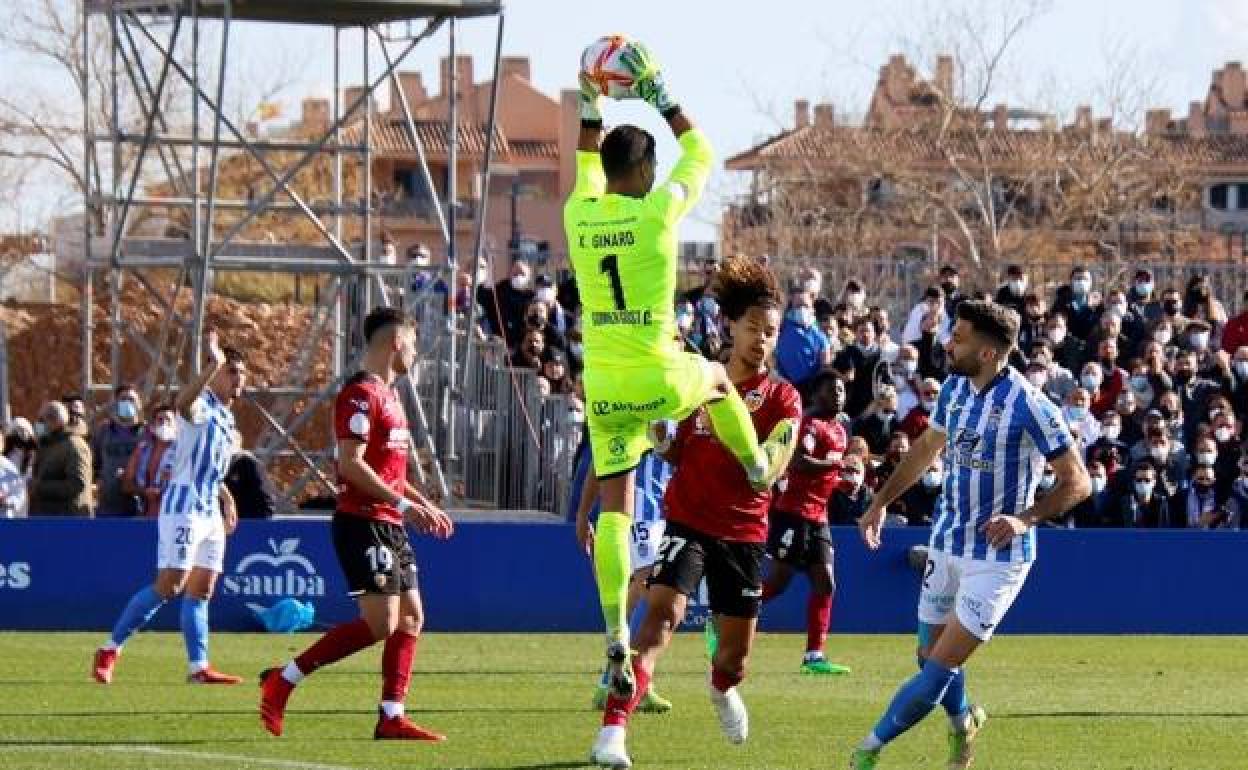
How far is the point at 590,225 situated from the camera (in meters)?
11.5

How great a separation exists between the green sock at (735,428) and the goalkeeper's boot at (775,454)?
62 mm

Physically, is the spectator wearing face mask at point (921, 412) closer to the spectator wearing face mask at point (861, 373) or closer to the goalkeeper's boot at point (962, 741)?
the spectator wearing face mask at point (861, 373)

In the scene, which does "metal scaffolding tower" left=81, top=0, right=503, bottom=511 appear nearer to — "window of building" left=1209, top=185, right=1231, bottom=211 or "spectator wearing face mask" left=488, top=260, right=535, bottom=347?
"spectator wearing face mask" left=488, top=260, right=535, bottom=347

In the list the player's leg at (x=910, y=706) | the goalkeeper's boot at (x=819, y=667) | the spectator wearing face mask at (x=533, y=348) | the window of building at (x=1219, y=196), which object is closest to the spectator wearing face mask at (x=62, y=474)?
the spectator wearing face mask at (x=533, y=348)

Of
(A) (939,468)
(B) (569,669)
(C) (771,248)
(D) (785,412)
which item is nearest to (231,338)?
(C) (771,248)

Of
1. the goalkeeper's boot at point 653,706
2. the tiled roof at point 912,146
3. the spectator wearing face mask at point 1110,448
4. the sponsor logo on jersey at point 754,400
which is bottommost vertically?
the goalkeeper's boot at point 653,706

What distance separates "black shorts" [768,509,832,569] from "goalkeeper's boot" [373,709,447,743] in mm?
6104

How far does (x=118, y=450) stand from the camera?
24.5 m

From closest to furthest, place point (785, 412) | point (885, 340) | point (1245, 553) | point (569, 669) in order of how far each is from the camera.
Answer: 1. point (785, 412)
2. point (569, 669)
3. point (1245, 553)
4. point (885, 340)

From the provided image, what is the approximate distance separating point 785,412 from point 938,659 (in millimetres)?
1648

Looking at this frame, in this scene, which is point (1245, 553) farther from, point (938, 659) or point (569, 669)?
point (938, 659)

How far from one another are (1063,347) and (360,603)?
53.8ft

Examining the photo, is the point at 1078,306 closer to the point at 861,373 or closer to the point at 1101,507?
the point at 1101,507

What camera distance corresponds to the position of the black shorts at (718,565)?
11688mm
